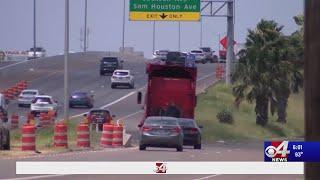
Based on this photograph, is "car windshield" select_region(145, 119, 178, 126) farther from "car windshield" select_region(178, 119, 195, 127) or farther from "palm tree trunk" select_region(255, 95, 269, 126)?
"palm tree trunk" select_region(255, 95, 269, 126)

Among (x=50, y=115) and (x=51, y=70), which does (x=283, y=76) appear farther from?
(x=51, y=70)

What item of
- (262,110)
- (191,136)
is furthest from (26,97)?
(191,136)

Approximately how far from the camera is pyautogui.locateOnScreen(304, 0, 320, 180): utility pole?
7387 mm

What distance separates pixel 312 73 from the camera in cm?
Answer: 745

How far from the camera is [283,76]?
200 feet

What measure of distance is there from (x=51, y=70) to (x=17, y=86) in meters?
25.1

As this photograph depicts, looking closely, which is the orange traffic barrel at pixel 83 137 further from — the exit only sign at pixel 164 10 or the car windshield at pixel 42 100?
the car windshield at pixel 42 100

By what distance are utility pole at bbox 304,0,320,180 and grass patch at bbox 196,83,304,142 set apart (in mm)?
44951

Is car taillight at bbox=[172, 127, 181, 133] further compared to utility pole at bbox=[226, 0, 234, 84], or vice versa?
utility pole at bbox=[226, 0, 234, 84]

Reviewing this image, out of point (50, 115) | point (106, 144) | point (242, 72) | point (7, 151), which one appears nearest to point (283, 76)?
point (242, 72)

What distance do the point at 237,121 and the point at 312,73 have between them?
55.4 m

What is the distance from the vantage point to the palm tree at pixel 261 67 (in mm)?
60125

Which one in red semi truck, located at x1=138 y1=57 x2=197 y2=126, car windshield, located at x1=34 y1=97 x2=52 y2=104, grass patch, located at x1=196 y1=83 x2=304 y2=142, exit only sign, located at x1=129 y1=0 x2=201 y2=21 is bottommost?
grass patch, located at x1=196 y1=83 x2=304 y2=142

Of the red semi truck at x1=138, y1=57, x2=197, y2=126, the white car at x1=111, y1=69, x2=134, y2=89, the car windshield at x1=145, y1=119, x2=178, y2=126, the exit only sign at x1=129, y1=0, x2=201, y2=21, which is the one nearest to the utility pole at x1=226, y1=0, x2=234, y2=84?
the exit only sign at x1=129, y1=0, x2=201, y2=21
